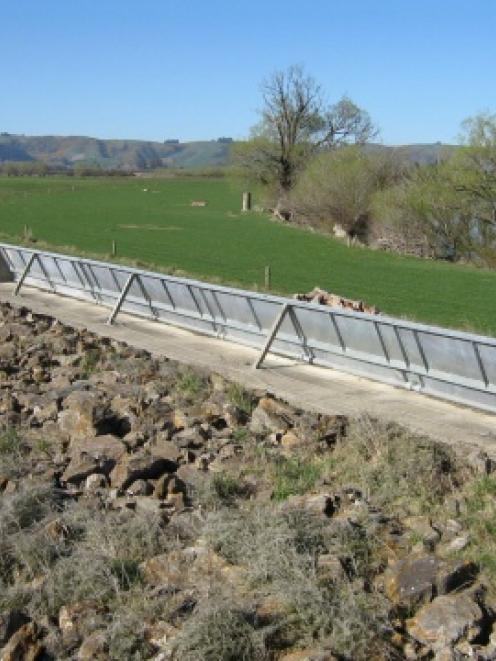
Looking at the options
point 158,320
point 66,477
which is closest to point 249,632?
point 66,477

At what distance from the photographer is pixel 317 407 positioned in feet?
34.6

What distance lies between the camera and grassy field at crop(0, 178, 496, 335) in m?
Answer: 28.3

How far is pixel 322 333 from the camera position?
1247 cm

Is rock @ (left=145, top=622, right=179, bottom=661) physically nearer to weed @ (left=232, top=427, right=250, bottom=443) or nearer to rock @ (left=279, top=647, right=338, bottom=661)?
rock @ (left=279, top=647, right=338, bottom=661)

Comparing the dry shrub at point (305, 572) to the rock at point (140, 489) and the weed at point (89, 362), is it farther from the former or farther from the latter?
the weed at point (89, 362)

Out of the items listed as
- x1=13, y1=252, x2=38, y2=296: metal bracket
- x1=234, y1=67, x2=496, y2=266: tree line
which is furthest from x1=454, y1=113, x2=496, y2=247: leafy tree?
x1=13, y1=252, x2=38, y2=296: metal bracket

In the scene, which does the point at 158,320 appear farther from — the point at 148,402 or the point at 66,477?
the point at 66,477

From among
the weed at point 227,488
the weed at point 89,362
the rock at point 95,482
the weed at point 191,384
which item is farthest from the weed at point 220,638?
the weed at point 89,362

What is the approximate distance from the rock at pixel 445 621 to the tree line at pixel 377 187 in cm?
4408

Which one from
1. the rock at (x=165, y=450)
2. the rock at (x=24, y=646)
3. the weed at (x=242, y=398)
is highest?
the weed at (x=242, y=398)

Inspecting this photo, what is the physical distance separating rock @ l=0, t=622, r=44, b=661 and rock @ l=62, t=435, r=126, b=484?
273 centimetres

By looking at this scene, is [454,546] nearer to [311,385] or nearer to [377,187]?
[311,385]

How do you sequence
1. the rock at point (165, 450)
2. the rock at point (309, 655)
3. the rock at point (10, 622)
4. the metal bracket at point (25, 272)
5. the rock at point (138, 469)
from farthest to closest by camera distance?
the metal bracket at point (25, 272) < the rock at point (165, 450) < the rock at point (138, 469) < the rock at point (10, 622) < the rock at point (309, 655)

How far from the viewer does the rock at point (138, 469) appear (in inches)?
339
